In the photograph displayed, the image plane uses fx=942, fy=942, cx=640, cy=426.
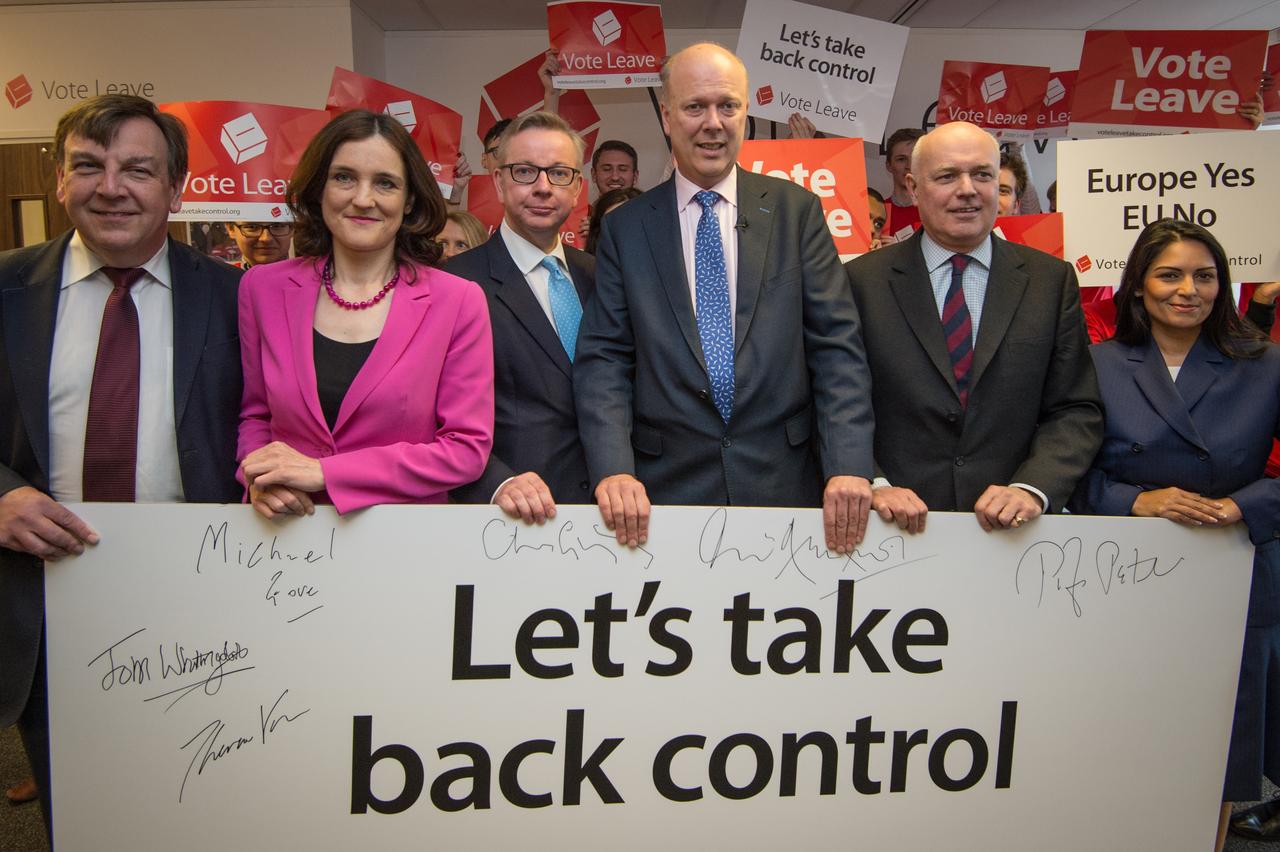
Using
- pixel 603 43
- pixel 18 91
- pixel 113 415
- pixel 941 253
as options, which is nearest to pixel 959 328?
pixel 941 253

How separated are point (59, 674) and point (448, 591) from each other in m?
0.73

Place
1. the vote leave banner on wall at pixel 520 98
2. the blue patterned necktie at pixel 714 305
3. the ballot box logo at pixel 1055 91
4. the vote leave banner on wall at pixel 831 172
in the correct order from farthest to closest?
the vote leave banner on wall at pixel 520 98, the ballot box logo at pixel 1055 91, the vote leave banner on wall at pixel 831 172, the blue patterned necktie at pixel 714 305

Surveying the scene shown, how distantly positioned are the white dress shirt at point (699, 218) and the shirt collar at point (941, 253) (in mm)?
480

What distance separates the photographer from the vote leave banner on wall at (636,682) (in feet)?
5.77

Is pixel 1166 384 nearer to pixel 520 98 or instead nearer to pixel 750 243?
pixel 750 243

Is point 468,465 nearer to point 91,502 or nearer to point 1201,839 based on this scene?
point 91,502

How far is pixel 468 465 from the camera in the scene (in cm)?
184

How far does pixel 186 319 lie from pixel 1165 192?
3115 mm

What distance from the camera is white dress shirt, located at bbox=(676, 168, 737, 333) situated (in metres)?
2.05

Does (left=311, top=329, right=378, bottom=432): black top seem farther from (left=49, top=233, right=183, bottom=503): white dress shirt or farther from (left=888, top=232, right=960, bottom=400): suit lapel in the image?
(left=888, top=232, right=960, bottom=400): suit lapel

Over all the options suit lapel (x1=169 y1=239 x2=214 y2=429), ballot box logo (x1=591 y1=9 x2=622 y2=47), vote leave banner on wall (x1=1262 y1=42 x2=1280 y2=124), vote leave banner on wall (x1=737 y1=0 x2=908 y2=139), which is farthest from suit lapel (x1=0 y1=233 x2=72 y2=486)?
vote leave banner on wall (x1=1262 y1=42 x2=1280 y2=124)

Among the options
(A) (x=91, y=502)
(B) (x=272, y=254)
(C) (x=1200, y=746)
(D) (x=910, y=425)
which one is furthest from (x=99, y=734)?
(B) (x=272, y=254)

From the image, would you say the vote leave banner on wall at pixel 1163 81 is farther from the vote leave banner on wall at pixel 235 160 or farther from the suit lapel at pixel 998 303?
the vote leave banner on wall at pixel 235 160

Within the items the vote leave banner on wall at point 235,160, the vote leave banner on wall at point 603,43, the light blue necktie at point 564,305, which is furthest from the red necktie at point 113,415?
the vote leave banner on wall at point 603,43
